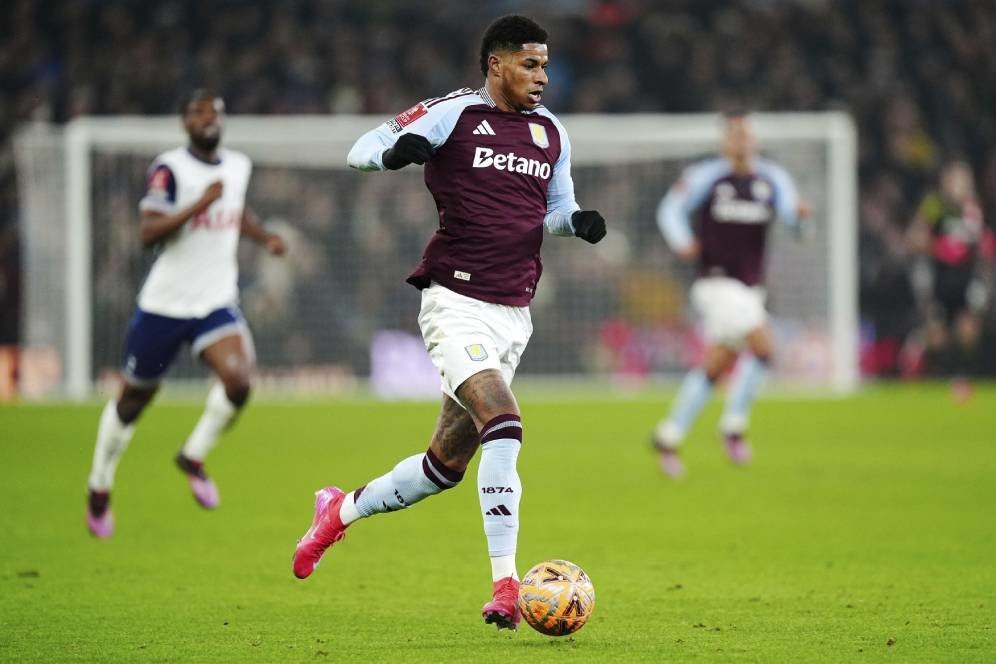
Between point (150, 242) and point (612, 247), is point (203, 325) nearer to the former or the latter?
point (150, 242)

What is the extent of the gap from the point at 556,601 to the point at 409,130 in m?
1.88

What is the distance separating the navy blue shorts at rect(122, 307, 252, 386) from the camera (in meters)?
9.46

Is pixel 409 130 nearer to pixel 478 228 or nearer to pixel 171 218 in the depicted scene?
pixel 478 228

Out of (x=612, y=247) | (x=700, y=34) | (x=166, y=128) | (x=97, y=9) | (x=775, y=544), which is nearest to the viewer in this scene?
(x=775, y=544)

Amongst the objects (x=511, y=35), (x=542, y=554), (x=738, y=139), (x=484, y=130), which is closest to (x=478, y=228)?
(x=484, y=130)

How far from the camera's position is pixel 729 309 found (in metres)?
12.8

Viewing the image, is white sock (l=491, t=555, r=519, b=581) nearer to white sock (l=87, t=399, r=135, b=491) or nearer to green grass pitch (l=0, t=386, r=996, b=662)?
green grass pitch (l=0, t=386, r=996, b=662)

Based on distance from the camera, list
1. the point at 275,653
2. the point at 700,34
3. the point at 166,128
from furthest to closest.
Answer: the point at 700,34 → the point at 166,128 → the point at 275,653

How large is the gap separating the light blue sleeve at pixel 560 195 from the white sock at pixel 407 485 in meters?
1.06

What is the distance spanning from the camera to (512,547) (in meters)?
6.14

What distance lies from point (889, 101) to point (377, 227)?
28.0ft

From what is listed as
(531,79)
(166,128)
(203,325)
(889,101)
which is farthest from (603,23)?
(531,79)

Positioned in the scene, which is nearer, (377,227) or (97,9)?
(377,227)

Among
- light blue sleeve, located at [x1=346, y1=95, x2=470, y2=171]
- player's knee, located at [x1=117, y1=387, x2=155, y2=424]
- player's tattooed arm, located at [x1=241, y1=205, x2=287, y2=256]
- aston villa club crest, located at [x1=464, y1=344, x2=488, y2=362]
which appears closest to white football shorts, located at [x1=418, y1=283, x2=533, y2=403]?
aston villa club crest, located at [x1=464, y1=344, x2=488, y2=362]
